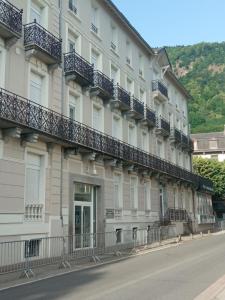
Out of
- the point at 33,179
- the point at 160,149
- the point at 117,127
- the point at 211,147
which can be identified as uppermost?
the point at 211,147

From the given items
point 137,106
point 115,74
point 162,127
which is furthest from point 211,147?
point 115,74

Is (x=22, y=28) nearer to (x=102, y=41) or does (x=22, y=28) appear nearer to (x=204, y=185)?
(x=102, y=41)

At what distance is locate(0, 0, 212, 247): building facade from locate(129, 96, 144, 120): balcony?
0.23 feet

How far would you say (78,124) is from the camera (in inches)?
894

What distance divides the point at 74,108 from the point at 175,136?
19.0 m

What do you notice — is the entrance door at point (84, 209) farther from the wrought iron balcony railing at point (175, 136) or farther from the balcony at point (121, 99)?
the wrought iron balcony railing at point (175, 136)

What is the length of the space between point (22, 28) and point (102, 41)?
359 inches

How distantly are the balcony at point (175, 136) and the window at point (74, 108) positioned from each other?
17.5m

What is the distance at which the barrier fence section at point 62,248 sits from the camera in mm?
15801

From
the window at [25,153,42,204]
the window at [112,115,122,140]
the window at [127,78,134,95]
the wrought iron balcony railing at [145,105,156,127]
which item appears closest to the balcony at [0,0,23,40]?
the window at [25,153,42,204]

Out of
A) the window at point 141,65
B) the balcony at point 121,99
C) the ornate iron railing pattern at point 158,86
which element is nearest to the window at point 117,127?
the balcony at point 121,99

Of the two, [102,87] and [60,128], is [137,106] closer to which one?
[102,87]

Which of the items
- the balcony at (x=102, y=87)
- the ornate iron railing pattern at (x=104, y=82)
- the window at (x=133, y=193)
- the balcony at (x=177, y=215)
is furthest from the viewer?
the balcony at (x=177, y=215)

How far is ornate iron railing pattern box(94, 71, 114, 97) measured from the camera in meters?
24.9
